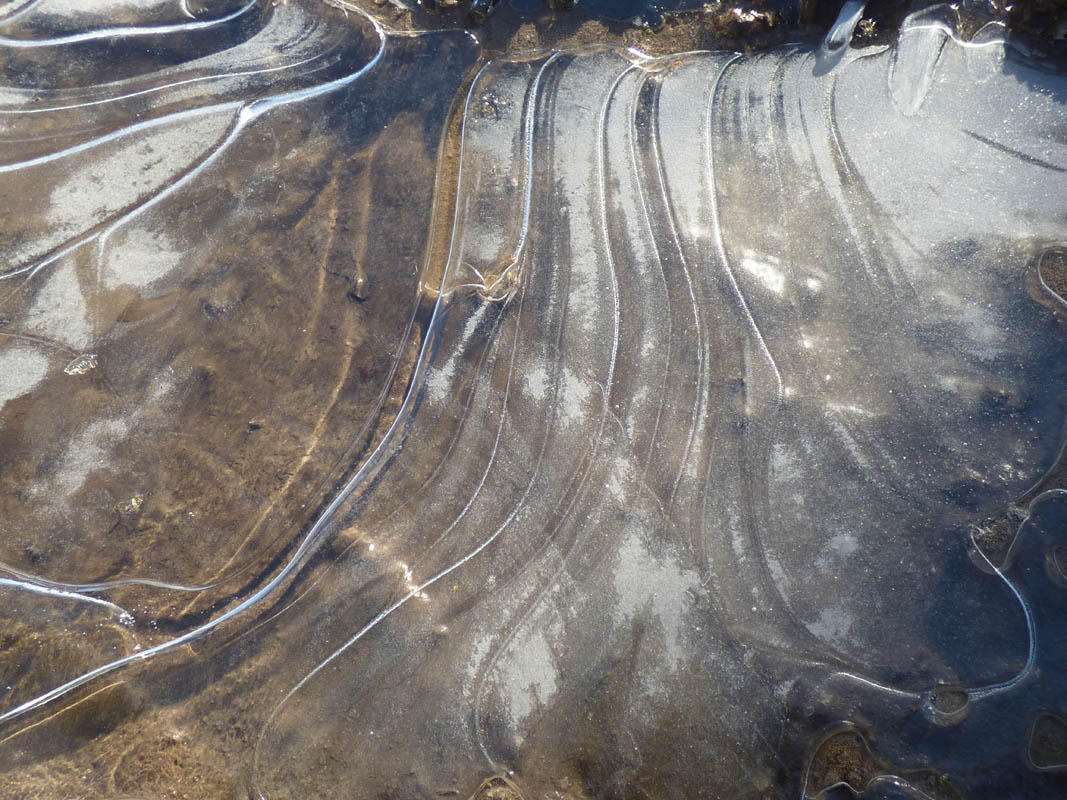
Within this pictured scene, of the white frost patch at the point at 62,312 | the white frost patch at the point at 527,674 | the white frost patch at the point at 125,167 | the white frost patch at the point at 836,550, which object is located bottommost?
the white frost patch at the point at 527,674

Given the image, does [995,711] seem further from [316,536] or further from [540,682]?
[316,536]

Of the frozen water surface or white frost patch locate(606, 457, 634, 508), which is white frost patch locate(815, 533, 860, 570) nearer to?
the frozen water surface

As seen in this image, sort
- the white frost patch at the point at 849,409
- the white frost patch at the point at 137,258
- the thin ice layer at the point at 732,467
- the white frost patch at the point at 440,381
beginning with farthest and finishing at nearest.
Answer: the white frost patch at the point at 137,258, the white frost patch at the point at 440,381, the white frost patch at the point at 849,409, the thin ice layer at the point at 732,467

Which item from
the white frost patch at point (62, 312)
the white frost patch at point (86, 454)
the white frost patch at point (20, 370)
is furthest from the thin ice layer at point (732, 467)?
the white frost patch at point (20, 370)

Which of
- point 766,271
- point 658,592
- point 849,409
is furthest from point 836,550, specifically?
point 766,271

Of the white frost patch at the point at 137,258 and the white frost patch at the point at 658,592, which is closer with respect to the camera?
the white frost patch at the point at 658,592

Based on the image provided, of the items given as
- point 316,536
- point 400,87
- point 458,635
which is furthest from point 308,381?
point 400,87

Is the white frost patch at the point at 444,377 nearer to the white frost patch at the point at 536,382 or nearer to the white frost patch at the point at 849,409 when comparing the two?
the white frost patch at the point at 536,382
